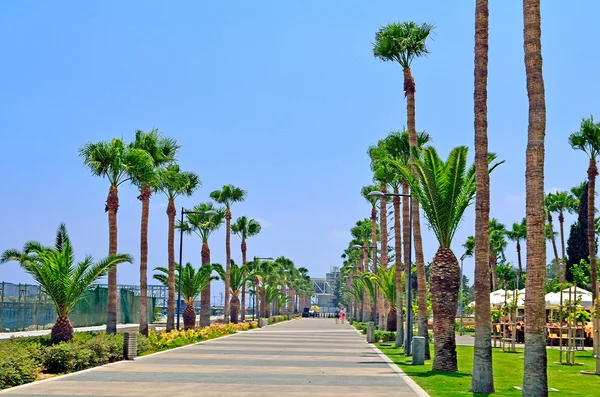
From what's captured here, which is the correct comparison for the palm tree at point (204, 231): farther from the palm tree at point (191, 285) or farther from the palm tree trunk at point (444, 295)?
the palm tree trunk at point (444, 295)

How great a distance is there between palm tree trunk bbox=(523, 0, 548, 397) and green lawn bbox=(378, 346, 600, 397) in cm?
380

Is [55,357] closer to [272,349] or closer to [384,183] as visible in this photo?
[272,349]

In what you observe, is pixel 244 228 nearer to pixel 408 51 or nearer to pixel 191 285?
pixel 191 285

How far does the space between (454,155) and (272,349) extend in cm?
1455

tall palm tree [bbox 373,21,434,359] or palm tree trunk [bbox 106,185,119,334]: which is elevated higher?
tall palm tree [bbox 373,21,434,359]

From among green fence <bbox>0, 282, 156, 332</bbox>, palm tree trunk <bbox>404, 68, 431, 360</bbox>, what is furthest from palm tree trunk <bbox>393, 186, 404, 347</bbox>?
green fence <bbox>0, 282, 156, 332</bbox>

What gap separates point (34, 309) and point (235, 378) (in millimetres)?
33812

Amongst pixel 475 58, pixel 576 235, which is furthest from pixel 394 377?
pixel 576 235

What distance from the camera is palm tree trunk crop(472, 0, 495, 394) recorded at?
743 inches

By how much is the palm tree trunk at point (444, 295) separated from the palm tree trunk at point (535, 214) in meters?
10.2

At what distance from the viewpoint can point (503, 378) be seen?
22.8 m

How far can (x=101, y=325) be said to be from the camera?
2480 inches

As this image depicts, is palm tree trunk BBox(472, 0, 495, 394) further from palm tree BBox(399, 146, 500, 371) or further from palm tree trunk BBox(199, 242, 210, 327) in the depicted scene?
palm tree trunk BBox(199, 242, 210, 327)

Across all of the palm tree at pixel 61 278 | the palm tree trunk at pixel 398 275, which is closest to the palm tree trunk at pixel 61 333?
the palm tree at pixel 61 278
